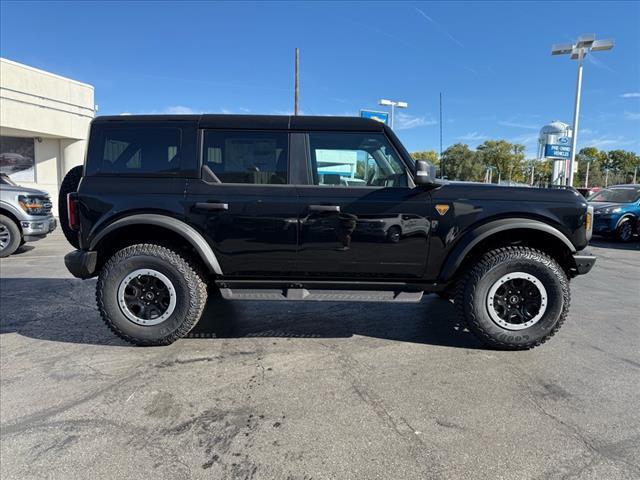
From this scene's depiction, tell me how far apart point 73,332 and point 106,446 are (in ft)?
7.10

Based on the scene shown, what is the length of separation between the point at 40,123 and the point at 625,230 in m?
20.0

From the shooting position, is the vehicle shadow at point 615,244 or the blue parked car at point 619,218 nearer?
the vehicle shadow at point 615,244

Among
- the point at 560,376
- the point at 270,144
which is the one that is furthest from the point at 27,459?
the point at 560,376

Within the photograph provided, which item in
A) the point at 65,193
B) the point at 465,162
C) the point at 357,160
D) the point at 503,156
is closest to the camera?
the point at 357,160

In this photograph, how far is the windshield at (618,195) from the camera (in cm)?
1219

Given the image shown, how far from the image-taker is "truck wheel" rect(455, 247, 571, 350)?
3.54 meters

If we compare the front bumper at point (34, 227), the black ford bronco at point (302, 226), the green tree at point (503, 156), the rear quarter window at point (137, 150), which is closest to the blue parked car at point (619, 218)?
the black ford bronco at point (302, 226)

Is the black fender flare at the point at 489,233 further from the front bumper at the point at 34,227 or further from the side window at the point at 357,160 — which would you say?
the front bumper at the point at 34,227

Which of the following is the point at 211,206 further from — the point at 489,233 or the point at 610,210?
the point at 610,210

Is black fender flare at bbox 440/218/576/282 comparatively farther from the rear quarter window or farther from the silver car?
the silver car

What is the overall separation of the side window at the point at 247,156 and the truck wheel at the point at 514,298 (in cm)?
194

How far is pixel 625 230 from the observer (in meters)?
11.7

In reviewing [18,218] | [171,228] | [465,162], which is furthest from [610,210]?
[465,162]

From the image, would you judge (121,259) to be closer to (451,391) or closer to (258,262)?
(258,262)
